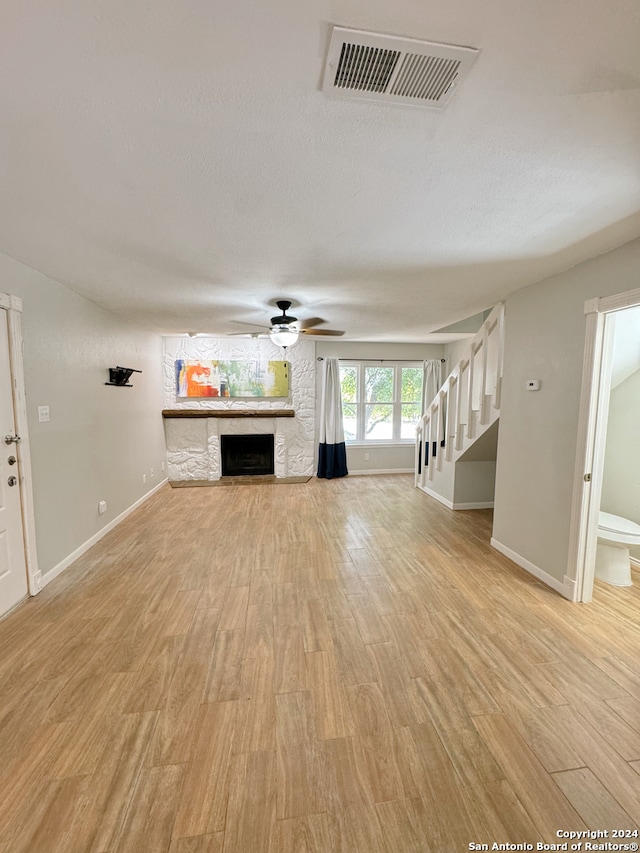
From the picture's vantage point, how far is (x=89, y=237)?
2098mm

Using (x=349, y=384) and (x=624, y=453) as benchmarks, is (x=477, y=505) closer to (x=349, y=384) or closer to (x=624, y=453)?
(x=624, y=453)

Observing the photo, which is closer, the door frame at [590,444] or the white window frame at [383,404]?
the door frame at [590,444]

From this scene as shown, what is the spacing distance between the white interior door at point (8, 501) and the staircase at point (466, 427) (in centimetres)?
405

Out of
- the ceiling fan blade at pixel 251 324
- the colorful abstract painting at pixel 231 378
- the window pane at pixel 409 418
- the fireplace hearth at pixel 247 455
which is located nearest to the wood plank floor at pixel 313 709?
the ceiling fan blade at pixel 251 324

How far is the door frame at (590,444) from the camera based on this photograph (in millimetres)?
2429

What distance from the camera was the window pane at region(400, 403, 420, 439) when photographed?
22.3ft

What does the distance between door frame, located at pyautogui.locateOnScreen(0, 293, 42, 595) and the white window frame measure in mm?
4712

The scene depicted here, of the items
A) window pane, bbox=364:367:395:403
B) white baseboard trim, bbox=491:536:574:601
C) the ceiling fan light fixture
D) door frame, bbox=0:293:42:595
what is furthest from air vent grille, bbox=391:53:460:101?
window pane, bbox=364:367:395:403

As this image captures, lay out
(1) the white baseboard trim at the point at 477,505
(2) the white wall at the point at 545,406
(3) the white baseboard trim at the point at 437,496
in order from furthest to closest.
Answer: (3) the white baseboard trim at the point at 437,496 → (1) the white baseboard trim at the point at 477,505 → (2) the white wall at the point at 545,406

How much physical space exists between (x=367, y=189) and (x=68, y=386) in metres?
2.94

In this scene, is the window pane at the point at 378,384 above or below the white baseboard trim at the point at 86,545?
above

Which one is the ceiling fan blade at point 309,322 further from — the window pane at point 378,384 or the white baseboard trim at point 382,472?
the white baseboard trim at point 382,472

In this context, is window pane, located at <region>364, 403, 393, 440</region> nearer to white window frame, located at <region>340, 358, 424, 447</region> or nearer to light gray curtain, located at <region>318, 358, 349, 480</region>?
white window frame, located at <region>340, 358, 424, 447</region>

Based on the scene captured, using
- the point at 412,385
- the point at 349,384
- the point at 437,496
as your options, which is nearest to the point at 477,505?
the point at 437,496
